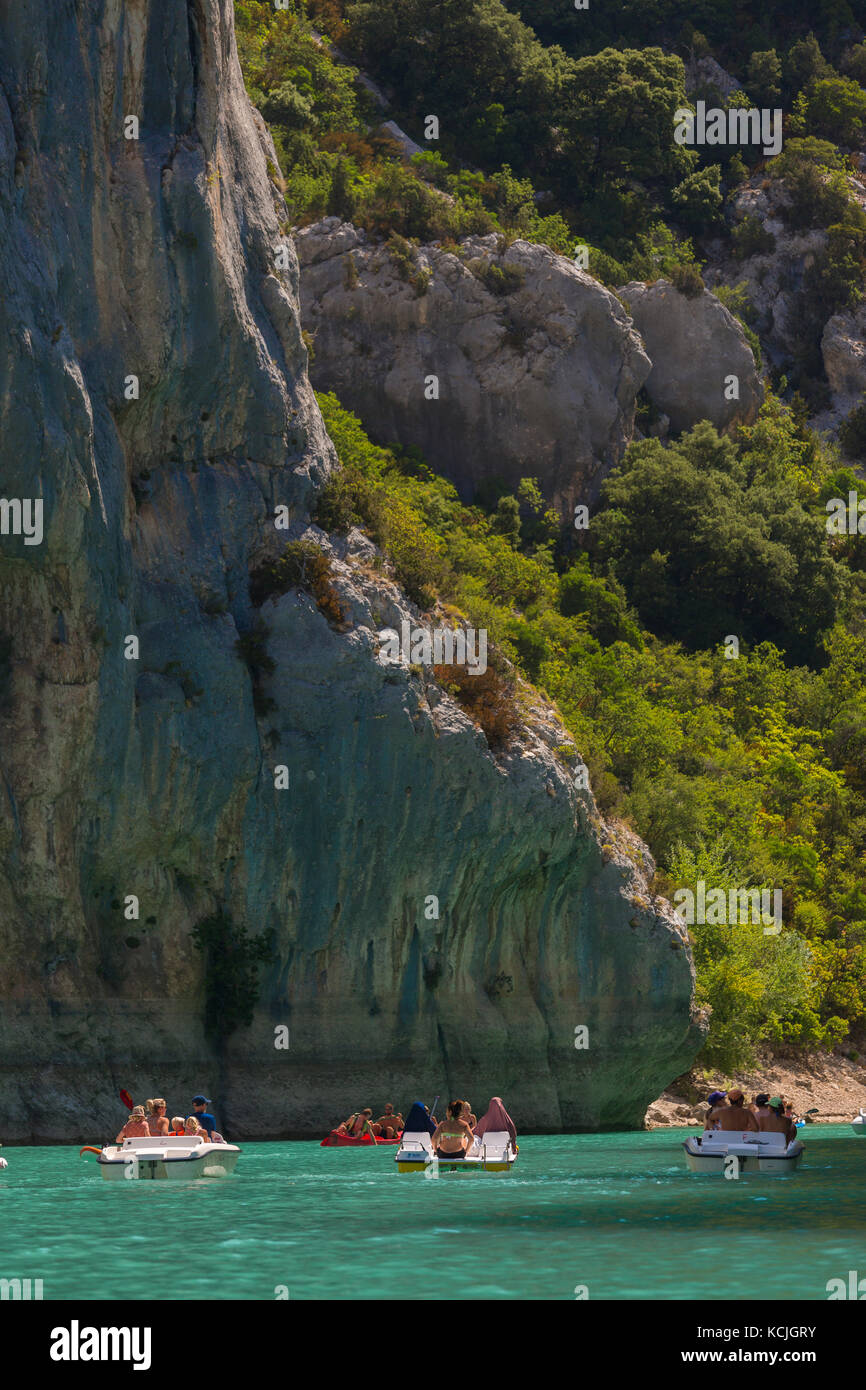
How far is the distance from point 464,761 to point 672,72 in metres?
59.0

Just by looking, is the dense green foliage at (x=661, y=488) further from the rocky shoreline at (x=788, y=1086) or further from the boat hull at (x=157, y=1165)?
the boat hull at (x=157, y=1165)

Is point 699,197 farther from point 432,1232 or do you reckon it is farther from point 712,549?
point 432,1232

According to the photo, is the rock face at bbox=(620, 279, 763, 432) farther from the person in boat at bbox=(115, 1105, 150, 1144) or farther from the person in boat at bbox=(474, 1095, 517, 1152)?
the person in boat at bbox=(115, 1105, 150, 1144)

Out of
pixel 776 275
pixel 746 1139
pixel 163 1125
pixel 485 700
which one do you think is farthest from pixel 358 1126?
pixel 776 275

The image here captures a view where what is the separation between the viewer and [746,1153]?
96.2ft

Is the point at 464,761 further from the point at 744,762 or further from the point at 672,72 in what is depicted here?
the point at 672,72

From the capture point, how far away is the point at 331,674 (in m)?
41.6

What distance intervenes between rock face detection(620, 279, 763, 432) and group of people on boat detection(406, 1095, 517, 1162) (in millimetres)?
55871

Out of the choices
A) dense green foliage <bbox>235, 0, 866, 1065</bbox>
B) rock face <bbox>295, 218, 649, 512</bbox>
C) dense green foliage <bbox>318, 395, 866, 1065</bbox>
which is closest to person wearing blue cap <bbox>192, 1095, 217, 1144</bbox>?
dense green foliage <bbox>235, 0, 866, 1065</bbox>

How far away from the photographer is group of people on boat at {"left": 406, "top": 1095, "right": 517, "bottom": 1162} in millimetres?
30047

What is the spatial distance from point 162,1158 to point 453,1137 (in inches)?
215

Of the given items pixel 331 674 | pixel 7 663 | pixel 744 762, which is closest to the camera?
pixel 7 663

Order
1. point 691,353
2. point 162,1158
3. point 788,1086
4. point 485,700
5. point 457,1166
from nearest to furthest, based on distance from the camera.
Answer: point 162,1158 < point 457,1166 < point 485,700 < point 788,1086 < point 691,353
